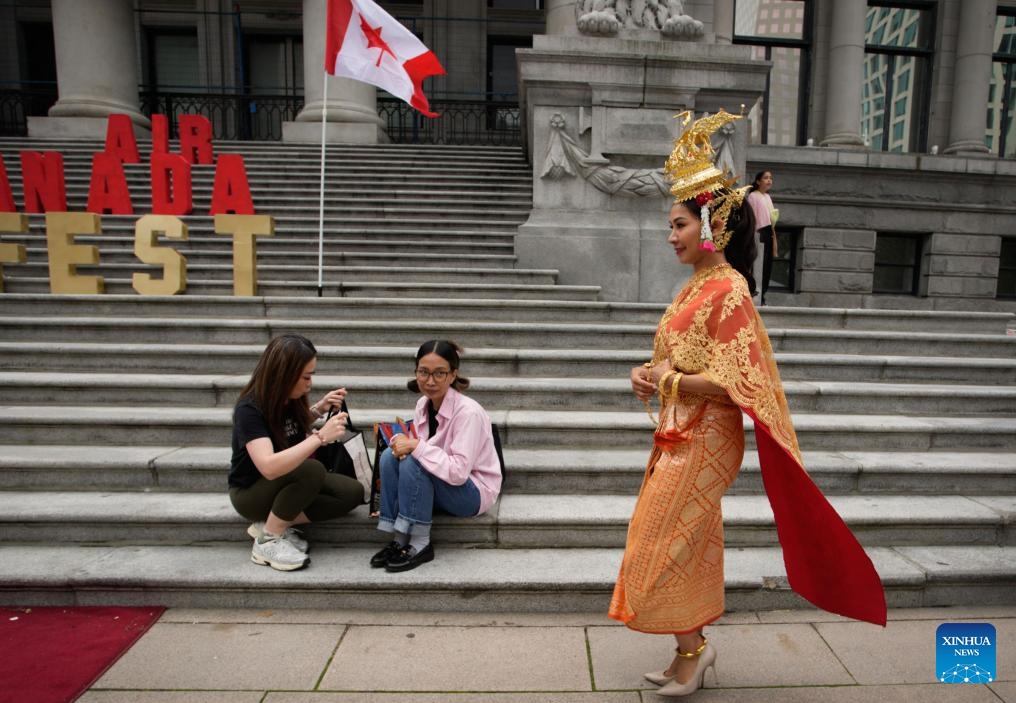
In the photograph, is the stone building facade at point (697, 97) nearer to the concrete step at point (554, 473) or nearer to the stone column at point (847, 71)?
the stone column at point (847, 71)

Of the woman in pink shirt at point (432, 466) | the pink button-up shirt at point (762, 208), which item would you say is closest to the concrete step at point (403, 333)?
the pink button-up shirt at point (762, 208)

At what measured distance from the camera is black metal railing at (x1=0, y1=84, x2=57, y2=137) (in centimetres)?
1775

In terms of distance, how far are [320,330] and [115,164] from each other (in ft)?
17.9

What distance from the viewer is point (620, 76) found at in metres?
7.82

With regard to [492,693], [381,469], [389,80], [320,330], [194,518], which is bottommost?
A: [492,693]

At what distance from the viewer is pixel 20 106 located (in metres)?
19.0

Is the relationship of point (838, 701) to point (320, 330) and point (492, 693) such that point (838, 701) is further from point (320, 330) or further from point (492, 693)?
point (320, 330)

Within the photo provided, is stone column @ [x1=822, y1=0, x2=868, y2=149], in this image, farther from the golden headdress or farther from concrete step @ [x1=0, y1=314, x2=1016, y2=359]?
the golden headdress

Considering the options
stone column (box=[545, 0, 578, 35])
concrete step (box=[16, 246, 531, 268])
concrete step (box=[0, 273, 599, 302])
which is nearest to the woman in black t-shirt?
concrete step (box=[0, 273, 599, 302])

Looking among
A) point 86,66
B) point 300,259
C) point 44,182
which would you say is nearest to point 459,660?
point 300,259

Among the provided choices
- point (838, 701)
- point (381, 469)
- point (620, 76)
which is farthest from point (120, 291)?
point (838, 701)

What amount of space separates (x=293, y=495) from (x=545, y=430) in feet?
6.49

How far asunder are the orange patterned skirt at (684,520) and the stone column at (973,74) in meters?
17.4

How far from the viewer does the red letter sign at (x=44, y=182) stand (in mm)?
8820
